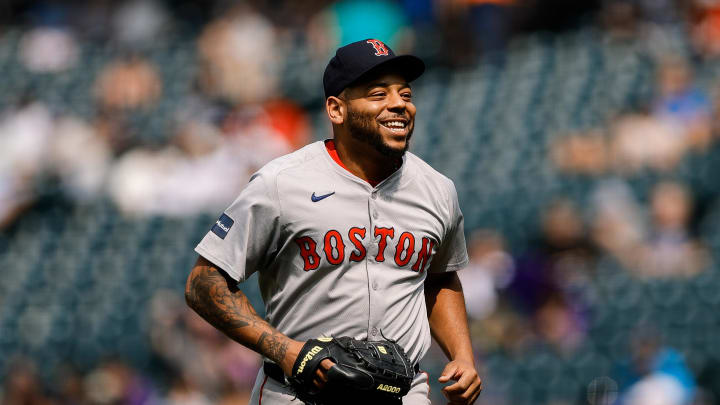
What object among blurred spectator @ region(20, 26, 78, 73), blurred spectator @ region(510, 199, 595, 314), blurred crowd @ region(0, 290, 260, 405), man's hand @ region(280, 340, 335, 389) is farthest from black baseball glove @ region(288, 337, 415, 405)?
blurred spectator @ region(20, 26, 78, 73)

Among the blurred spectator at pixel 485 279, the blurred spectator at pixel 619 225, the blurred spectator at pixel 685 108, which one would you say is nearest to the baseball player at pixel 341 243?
the blurred spectator at pixel 485 279

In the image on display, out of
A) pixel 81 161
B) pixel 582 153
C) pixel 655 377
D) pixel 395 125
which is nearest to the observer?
pixel 395 125

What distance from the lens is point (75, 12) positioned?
50.8ft

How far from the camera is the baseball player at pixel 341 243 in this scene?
3385 millimetres

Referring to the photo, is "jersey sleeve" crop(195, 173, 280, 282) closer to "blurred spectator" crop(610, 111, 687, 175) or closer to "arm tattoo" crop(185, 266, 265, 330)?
"arm tattoo" crop(185, 266, 265, 330)

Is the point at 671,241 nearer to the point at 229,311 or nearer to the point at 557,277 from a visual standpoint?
the point at 557,277

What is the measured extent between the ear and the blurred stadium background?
4409 millimetres

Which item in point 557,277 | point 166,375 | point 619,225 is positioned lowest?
point 166,375

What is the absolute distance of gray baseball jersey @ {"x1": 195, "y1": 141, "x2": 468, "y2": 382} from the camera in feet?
11.2

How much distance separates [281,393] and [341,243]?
0.49 metres

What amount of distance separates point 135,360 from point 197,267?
22.1 ft

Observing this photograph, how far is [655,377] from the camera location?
7.55m

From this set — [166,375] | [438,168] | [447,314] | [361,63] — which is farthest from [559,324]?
[361,63]

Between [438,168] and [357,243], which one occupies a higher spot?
[357,243]
